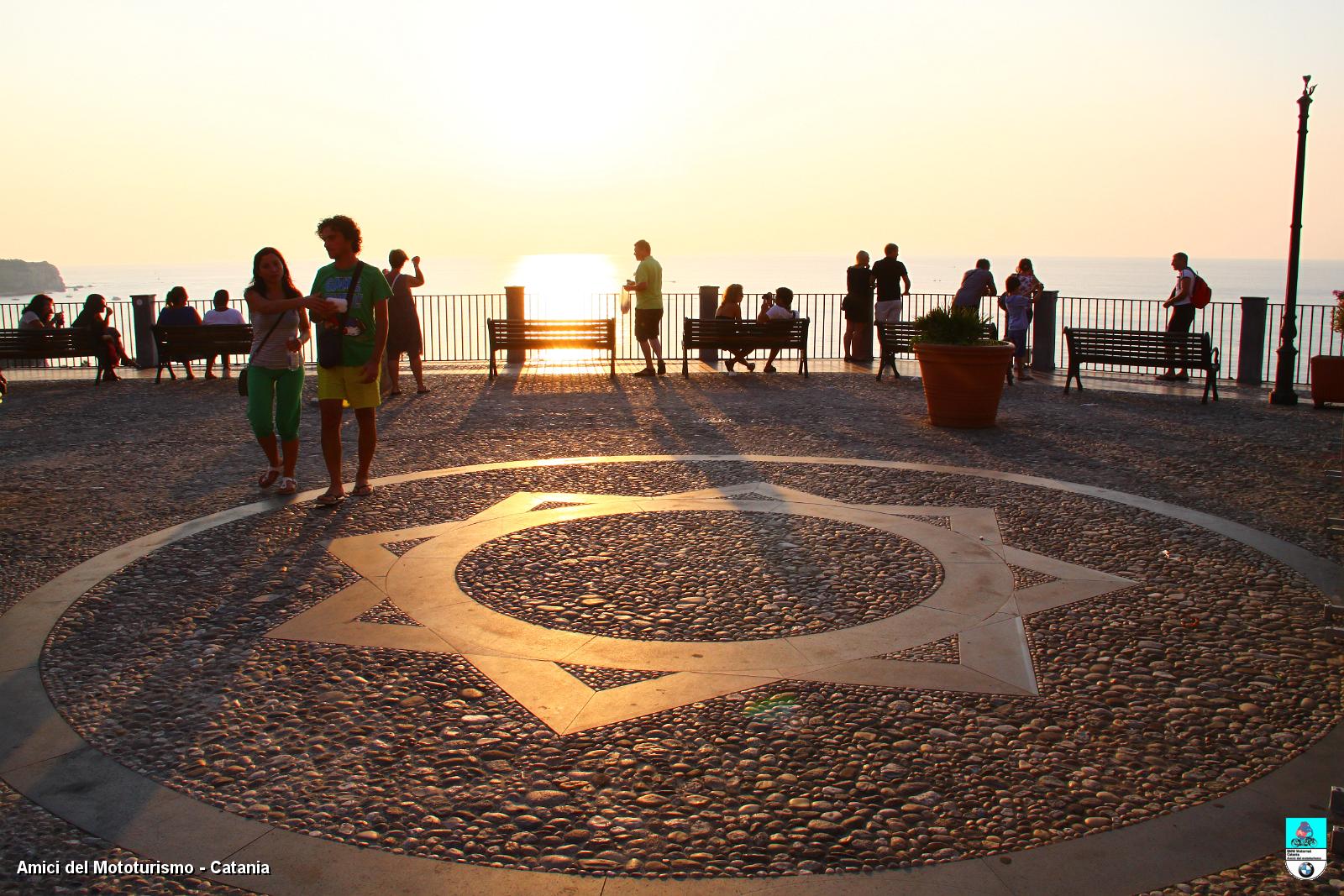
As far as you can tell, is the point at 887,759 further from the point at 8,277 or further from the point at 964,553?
the point at 8,277

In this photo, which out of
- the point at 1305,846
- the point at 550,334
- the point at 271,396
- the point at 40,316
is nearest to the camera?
the point at 1305,846

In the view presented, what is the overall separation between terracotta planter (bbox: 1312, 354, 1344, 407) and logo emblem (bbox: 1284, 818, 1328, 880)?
11235mm

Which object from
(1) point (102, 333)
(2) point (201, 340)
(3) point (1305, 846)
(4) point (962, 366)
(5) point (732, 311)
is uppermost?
(5) point (732, 311)

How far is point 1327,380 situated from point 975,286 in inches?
191

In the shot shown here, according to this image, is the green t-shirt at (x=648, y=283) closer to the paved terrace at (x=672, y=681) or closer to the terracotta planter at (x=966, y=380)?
the terracotta planter at (x=966, y=380)

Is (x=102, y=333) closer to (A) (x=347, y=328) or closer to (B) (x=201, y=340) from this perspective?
(B) (x=201, y=340)

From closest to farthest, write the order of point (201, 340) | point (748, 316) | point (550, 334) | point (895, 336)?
1. point (201, 340)
2. point (895, 336)
3. point (550, 334)
4. point (748, 316)

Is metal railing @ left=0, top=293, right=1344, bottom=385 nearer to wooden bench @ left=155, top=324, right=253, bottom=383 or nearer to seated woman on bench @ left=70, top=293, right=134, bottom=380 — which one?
seated woman on bench @ left=70, top=293, right=134, bottom=380

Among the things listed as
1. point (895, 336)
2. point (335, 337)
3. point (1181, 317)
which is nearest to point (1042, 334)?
point (1181, 317)

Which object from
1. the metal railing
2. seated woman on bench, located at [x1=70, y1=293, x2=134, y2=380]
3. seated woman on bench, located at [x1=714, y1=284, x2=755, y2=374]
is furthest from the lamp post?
seated woman on bench, located at [x1=70, y1=293, x2=134, y2=380]

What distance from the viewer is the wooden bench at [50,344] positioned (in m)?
16.1

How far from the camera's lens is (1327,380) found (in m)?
12.9

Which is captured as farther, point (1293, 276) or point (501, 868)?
point (1293, 276)

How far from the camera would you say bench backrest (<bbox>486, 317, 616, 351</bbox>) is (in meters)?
16.6
